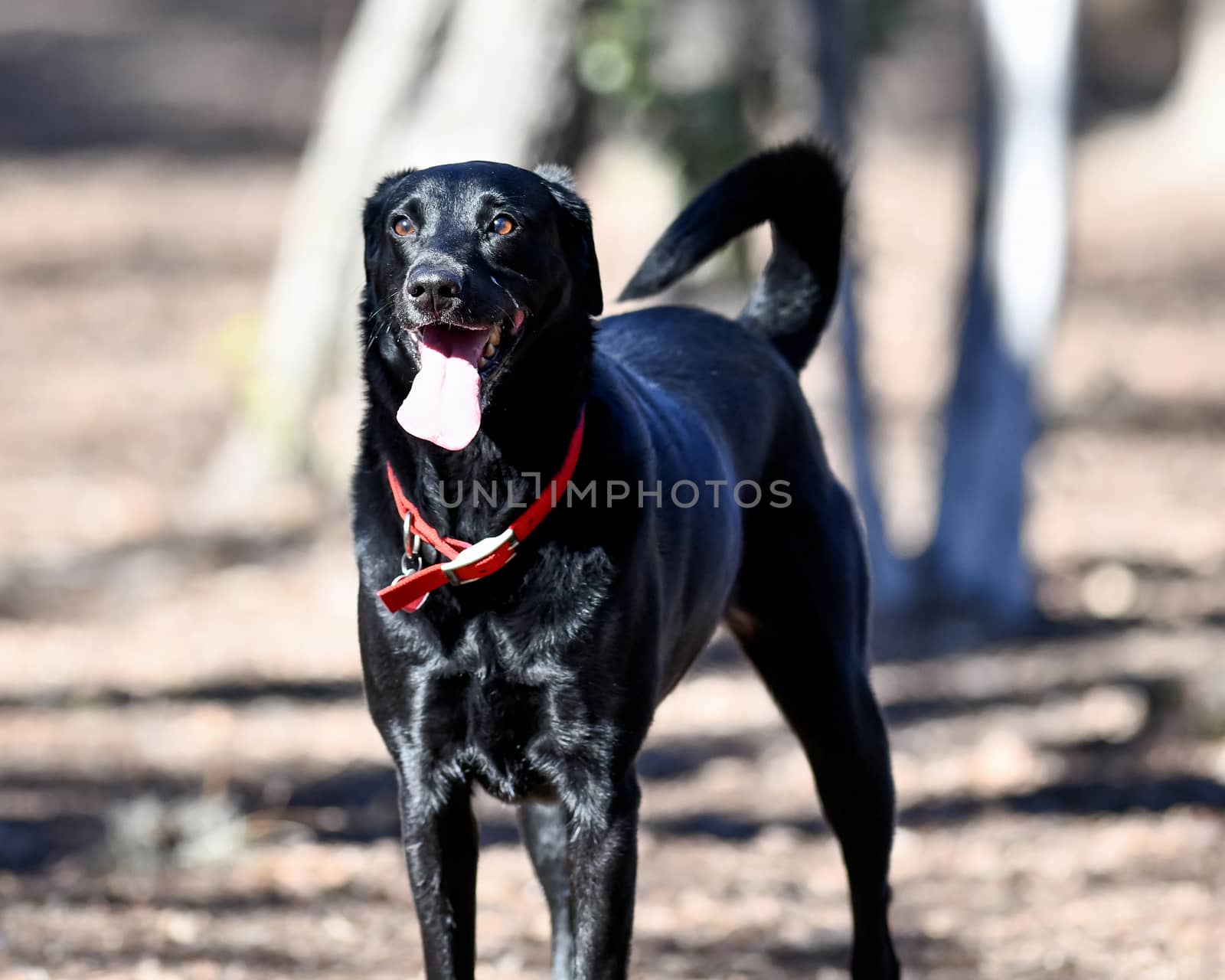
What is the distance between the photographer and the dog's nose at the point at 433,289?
2.84m

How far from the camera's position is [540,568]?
3086mm

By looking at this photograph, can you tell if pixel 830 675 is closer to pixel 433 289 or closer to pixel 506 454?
pixel 506 454

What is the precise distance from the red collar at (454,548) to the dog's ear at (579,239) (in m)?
0.26

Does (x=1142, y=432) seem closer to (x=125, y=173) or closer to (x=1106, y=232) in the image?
(x=1106, y=232)

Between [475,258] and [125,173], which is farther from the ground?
Answer: [125,173]

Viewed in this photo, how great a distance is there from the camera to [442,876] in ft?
10.5

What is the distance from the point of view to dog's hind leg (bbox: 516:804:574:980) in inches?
148

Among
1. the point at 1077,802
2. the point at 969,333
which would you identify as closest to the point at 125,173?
the point at 969,333

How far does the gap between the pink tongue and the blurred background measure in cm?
186

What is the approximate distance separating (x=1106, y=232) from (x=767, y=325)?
11923 millimetres

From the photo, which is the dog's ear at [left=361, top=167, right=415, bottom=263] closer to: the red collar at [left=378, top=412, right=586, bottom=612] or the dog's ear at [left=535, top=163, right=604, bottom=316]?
the dog's ear at [left=535, top=163, right=604, bottom=316]

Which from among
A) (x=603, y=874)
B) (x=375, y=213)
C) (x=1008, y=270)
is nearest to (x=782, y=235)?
(x=375, y=213)

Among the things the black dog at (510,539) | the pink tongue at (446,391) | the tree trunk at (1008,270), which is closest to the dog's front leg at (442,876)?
the black dog at (510,539)

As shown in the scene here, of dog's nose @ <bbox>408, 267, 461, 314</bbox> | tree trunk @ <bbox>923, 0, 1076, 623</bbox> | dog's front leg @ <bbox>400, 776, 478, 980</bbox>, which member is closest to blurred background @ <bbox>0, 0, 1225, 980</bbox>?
tree trunk @ <bbox>923, 0, 1076, 623</bbox>
